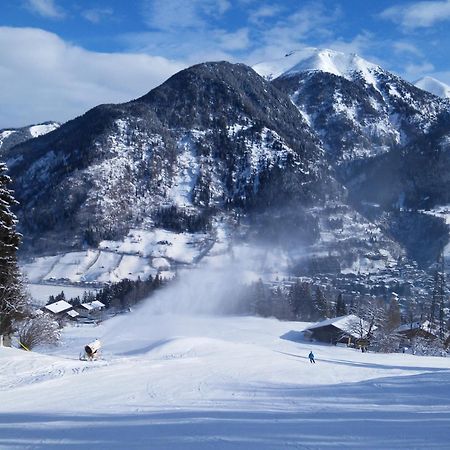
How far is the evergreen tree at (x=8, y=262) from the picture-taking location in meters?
32.2

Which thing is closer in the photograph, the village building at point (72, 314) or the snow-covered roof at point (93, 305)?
the village building at point (72, 314)

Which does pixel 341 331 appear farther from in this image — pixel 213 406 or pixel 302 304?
pixel 213 406

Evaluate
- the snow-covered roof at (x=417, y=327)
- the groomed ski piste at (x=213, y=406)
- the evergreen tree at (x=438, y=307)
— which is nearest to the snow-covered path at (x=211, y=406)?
the groomed ski piste at (x=213, y=406)

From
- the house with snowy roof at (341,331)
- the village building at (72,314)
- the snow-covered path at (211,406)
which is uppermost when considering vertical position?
the snow-covered path at (211,406)

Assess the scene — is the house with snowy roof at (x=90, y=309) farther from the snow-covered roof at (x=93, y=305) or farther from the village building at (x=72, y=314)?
the village building at (x=72, y=314)

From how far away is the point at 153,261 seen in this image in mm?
177000

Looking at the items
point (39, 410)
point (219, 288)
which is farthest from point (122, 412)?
point (219, 288)

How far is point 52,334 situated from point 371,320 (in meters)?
40.7

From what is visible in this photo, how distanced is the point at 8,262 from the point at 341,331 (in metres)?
50.6

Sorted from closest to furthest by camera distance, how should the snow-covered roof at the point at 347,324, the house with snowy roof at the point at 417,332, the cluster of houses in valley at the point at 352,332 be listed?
1. the cluster of houses in valley at the point at 352,332
2. the snow-covered roof at the point at 347,324
3. the house with snowy roof at the point at 417,332

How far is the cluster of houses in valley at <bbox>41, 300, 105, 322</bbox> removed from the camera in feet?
365

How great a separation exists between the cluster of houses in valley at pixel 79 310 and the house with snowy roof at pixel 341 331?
169 ft

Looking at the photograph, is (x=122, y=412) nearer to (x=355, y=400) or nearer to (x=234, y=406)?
(x=234, y=406)

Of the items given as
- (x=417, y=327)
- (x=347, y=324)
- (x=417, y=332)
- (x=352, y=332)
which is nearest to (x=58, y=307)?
(x=347, y=324)
